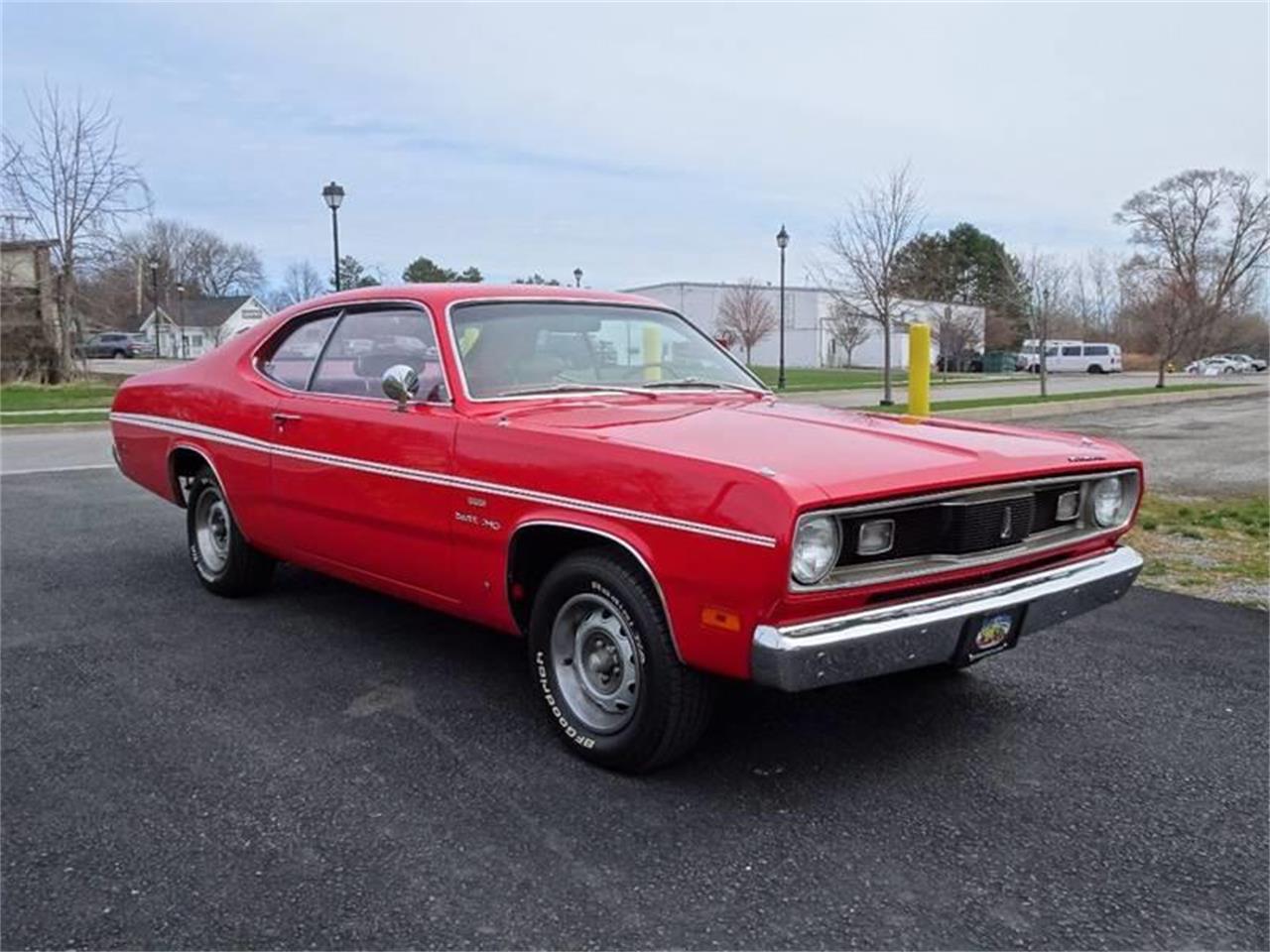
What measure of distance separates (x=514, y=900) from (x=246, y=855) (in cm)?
80

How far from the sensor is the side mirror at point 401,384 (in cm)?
391

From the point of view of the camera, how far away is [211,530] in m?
5.57

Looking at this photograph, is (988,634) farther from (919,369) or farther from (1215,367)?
(1215,367)

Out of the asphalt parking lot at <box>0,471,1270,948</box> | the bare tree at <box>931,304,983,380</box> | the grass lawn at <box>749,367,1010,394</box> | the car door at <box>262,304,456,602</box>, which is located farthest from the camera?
the bare tree at <box>931,304,983,380</box>

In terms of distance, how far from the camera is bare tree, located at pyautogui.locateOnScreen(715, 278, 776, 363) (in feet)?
197

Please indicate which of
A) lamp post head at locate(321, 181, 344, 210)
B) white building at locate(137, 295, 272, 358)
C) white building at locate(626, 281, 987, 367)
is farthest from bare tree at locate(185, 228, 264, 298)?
lamp post head at locate(321, 181, 344, 210)

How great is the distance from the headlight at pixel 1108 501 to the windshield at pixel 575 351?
1.56 meters

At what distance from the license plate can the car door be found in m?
1.85

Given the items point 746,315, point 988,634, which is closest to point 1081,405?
point 988,634

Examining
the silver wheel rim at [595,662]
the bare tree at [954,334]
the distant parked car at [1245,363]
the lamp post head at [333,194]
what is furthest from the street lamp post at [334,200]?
the distant parked car at [1245,363]

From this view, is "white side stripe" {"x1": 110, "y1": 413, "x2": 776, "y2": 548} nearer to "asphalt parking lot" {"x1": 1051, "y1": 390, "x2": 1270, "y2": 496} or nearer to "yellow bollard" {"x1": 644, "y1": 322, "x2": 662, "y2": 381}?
"yellow bollard" {"x1": 644, "y1": 322, "x2": 662, "y2": 381}

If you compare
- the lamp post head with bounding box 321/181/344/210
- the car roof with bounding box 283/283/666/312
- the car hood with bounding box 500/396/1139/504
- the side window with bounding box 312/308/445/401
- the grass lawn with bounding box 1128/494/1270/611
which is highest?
the lamp post head with bounding box 321/181/344/210

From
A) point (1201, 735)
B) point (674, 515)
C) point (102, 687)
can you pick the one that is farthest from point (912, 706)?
point (102, 687)

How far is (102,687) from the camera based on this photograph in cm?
412
